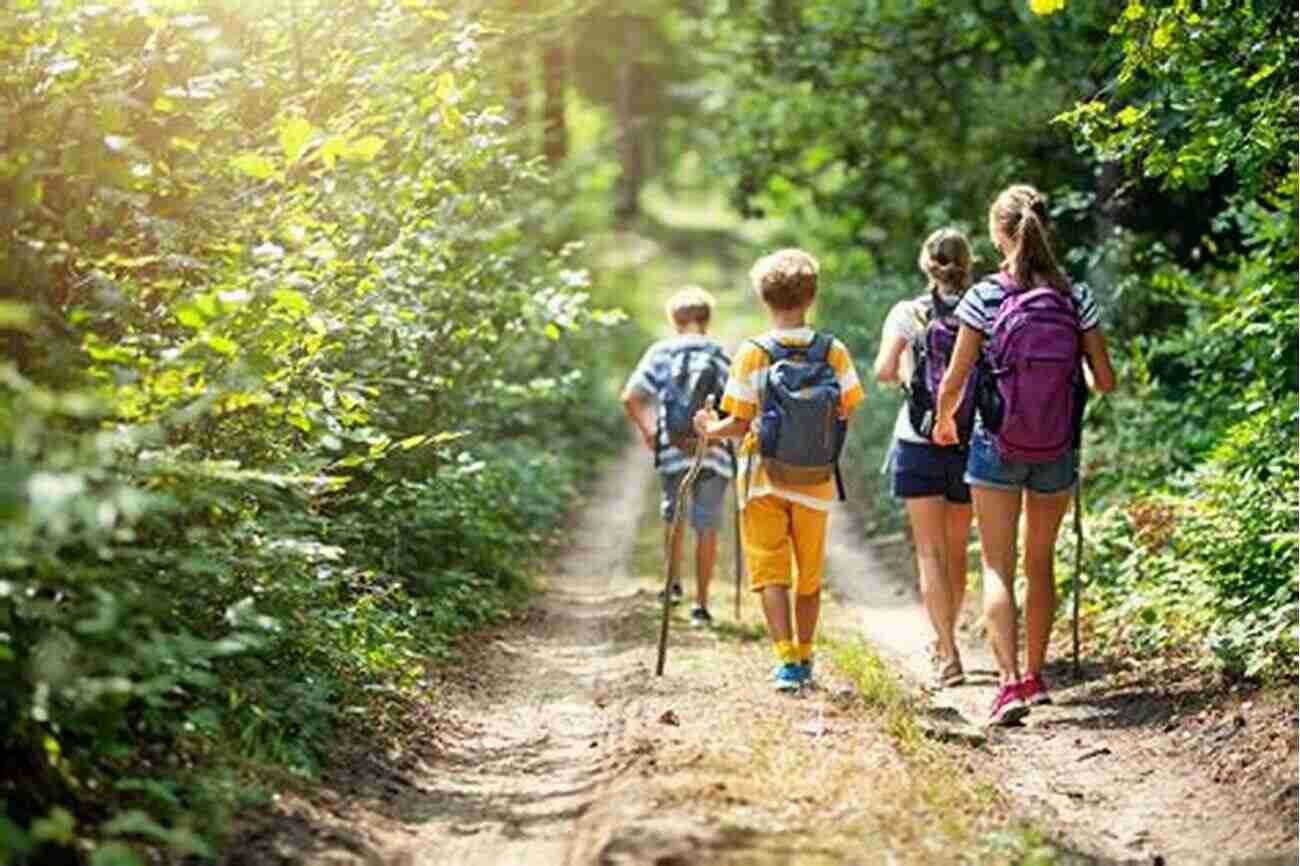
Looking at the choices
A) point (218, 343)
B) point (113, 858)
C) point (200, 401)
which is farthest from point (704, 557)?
point (113, 858)

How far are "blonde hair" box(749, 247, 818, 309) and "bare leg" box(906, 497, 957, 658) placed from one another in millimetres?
1450

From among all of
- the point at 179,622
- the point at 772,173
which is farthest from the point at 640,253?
the point at 179,622

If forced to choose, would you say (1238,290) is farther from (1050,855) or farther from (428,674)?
(1050,855)

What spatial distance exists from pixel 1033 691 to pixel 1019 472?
1.08 metres

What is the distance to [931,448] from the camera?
33.5 feet

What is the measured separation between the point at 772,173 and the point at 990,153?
3.58 metres

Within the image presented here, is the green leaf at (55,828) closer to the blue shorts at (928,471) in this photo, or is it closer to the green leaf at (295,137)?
the green leaf at (295,137)

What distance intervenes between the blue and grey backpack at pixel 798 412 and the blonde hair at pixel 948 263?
0.88 metres

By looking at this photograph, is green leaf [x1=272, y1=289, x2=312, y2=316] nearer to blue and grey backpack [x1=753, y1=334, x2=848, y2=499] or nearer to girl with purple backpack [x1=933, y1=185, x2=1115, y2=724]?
blue and grey backpack [x1=753, y1=334, x2=848, y2=499]

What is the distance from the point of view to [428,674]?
32.6ft

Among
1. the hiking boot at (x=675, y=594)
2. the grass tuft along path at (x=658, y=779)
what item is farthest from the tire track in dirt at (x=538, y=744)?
the hiking boot at (x=675, y=594)

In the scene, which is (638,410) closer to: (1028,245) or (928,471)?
(928,471)

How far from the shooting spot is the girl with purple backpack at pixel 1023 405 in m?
9.00

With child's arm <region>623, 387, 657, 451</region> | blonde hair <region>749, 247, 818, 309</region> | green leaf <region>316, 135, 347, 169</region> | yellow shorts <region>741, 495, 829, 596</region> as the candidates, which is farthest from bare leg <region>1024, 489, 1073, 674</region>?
green leaf <region>316, 135, 347, 169</region>
